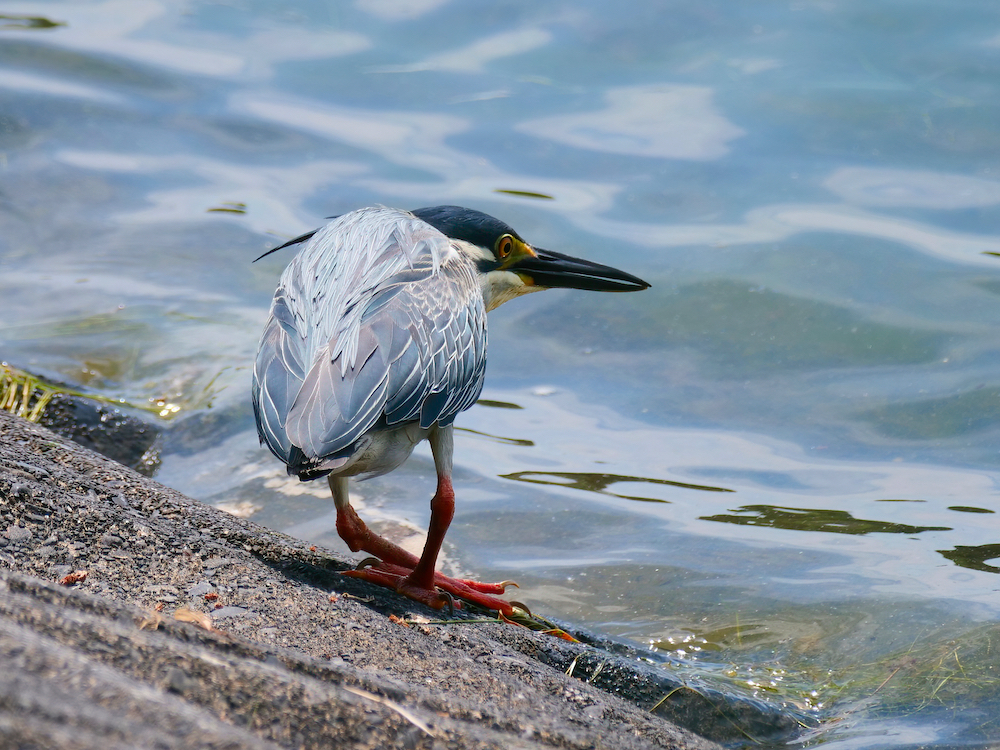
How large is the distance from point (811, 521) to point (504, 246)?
2462 millimetres

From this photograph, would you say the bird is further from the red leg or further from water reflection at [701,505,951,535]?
water reflection at [701,505,951,535]

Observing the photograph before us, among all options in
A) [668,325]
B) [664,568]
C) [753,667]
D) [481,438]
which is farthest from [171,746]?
[668,325]

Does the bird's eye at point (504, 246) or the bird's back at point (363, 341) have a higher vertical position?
the bird's eye at point (504, 246)

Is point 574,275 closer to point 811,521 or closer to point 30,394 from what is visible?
point 811,521

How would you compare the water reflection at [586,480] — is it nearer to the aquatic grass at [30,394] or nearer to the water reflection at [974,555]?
the water reflection at [974,555]

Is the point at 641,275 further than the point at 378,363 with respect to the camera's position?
Yes

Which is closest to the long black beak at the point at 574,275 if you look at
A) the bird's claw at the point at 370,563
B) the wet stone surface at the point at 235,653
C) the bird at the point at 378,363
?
the bird at the point at 378,363

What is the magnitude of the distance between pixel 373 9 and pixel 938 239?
742 centimetres

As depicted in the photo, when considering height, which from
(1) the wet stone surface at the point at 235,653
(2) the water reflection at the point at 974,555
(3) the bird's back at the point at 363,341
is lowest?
(2) the water reflection at the point at 974,555

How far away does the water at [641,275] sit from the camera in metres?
5.33

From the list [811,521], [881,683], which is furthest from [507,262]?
[881,683]

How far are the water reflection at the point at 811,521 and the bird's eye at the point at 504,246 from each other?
2.08 metres

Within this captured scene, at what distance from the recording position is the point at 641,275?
8.86 m

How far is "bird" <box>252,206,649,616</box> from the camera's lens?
11.5ft
